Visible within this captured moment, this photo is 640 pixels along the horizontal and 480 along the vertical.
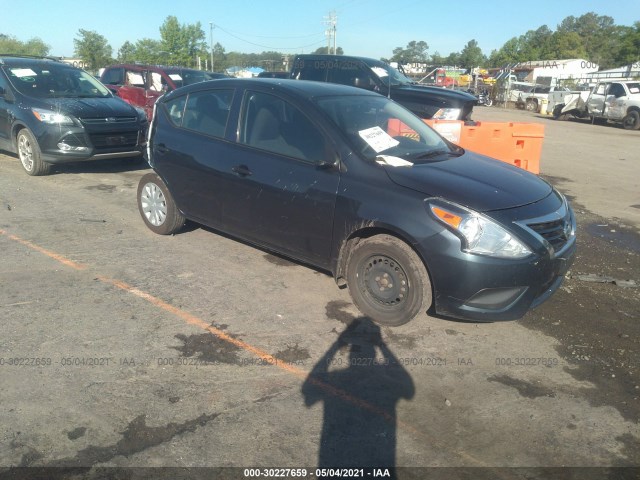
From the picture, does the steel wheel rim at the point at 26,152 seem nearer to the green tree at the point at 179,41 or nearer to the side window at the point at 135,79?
the side window at the point at 135,79

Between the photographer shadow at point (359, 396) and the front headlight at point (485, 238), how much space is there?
3.13 ft

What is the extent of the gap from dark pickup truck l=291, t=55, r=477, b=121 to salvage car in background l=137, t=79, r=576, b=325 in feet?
15.3

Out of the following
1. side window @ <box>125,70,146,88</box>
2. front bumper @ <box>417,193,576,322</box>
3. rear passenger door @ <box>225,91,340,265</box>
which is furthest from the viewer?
side window @ <box>125,70,146,88</box>

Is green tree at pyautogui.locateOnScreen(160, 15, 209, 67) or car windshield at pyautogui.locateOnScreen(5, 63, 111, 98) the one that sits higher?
green tree at pyautogui.locateOnScreen(160, 15, 209, 67)

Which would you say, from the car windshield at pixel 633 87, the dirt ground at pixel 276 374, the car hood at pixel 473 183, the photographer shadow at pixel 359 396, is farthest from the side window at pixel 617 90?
the photographer shadow at pixel 359 396

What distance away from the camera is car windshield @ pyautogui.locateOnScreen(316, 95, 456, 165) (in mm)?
4281

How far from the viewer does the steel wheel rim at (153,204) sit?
5762mm

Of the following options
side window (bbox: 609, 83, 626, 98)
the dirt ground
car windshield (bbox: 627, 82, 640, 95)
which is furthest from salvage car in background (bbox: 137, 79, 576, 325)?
car windshield (bbox: 627, 82, 640, 95)

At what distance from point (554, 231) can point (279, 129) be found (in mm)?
2334

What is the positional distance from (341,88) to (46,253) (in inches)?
132

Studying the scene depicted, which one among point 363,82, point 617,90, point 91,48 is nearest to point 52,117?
point 363,82

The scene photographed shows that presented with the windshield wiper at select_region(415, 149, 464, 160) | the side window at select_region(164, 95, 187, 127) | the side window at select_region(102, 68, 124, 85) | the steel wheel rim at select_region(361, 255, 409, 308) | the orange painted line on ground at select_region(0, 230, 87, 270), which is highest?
the side window at select_region(102, 68, 124, 85)

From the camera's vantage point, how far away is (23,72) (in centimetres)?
891

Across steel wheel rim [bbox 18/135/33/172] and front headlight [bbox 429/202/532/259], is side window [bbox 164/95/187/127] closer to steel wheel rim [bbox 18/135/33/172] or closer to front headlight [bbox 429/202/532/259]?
front headlight [bbox 429/202/532/259]
